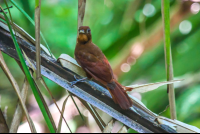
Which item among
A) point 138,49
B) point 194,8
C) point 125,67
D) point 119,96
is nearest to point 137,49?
point 138,49

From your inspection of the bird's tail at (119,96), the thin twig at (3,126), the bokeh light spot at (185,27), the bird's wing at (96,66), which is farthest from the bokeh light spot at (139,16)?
the thin twig at (3,126)

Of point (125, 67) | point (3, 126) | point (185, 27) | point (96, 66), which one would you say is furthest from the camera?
point (125, 67)

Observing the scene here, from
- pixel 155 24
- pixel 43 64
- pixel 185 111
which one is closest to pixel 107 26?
pixel 155 24

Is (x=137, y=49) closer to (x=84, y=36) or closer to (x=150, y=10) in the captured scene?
(x=150, y=10)

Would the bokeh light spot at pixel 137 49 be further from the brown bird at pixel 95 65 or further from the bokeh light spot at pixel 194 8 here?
the brown bird at pixel 95 65

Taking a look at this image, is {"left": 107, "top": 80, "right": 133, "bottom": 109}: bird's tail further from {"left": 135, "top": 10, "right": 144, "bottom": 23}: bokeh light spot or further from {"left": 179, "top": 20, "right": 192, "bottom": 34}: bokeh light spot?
{"left": 179, "top": 20, "right": 192, "bottom": 34}: bokeh light spot

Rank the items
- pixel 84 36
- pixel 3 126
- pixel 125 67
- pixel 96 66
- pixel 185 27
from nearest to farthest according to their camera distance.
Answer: pixel 3 126 < pixel 96 66 < pixel 84 36 < pixel 185 27 < pixel 125 67

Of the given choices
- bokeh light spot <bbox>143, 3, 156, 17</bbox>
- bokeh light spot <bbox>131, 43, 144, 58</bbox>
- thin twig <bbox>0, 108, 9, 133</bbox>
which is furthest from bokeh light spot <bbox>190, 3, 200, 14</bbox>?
thin twig <bbox>0, 108, 9, 133</bbox>
